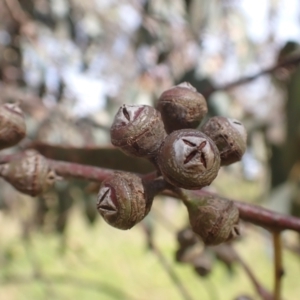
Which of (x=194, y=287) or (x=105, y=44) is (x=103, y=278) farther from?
(x=105, y=44)

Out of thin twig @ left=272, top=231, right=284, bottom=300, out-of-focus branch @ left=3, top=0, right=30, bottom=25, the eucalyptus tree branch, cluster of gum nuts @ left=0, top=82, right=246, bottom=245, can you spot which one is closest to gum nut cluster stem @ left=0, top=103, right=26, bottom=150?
cluster of gum nuts @ left=0, top=82, right=246, bottom=245

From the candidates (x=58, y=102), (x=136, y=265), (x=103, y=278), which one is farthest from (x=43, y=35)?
(x=136, y=265)

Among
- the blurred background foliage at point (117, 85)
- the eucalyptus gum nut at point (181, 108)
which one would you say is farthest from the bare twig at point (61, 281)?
the eucalyptus gum nut at point (181, 108)

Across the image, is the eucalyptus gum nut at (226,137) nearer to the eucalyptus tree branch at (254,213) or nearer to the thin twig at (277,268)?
Answer: the eucalyptus tree branch at (254,213)

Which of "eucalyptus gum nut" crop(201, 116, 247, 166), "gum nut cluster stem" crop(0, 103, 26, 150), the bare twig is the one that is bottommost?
the bare twig

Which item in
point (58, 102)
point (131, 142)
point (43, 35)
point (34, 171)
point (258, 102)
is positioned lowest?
point (258, 102)

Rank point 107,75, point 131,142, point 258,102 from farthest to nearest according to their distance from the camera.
Answer: point 258,102 → point 107,75 → point 131,142

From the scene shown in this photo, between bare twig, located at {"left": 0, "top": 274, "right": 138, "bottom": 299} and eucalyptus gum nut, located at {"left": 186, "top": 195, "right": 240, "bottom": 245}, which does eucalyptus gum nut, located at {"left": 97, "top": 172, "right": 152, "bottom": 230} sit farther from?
bare twig, located at {"left": 0, "top": 274, "right": 138, "bottom": 299}
